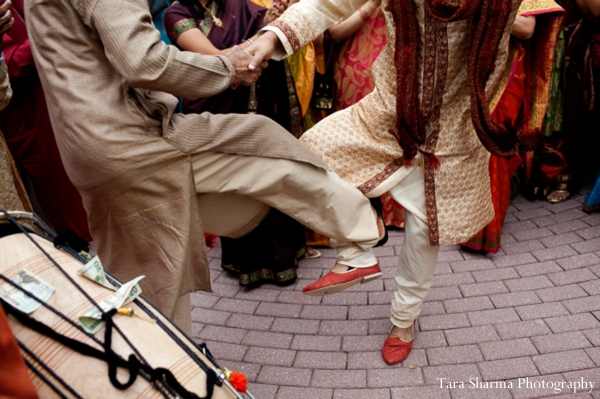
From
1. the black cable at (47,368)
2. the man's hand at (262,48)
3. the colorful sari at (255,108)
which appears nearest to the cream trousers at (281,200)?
the man's hand at (262,48)

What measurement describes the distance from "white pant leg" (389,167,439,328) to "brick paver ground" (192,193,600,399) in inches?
10.2

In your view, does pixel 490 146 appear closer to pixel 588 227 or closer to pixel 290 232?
pixel 290 232

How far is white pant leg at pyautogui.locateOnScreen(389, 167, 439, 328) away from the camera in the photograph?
85.5 inches

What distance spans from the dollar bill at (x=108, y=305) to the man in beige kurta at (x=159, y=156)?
0.58 meters

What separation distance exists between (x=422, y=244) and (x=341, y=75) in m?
1.71

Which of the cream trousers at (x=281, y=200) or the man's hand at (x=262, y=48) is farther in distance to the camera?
the man's hand at (x=262, y=48)

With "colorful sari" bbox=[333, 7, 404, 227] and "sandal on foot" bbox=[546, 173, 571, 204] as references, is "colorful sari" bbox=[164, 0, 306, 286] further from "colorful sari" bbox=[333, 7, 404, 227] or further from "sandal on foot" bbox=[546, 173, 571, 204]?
"sandal on foot" bbox=[546, 173, 571, 204]

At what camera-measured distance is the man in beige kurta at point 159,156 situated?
4.88 feet

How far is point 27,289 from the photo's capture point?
98cm

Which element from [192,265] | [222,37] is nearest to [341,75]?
[222,37]

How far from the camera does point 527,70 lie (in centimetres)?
311

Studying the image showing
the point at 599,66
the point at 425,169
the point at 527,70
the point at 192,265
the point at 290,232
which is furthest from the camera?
the point at 599,66

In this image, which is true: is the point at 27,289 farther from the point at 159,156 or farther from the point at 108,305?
the point at 159,156

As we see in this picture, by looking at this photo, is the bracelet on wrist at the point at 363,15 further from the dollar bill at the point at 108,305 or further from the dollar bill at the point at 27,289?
the dollar bill at the point at 27,289
